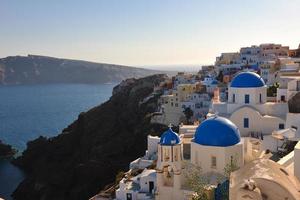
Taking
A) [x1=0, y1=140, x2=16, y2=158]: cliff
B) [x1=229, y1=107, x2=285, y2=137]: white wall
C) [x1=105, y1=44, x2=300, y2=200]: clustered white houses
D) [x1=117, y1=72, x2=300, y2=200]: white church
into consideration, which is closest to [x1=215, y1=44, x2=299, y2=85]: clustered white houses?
[x1=105, y1=44, x2=300, y2=200]: clustered white houses

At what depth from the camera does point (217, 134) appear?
17047 mm

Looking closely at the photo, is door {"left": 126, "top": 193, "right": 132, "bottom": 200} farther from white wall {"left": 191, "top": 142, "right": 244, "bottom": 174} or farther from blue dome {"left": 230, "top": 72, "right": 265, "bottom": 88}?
blue dome {"left": 230, "top": 72, "right": 265, "bottom": 88}

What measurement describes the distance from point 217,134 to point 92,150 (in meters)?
32.9

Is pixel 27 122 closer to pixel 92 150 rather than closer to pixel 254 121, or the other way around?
pixel 92 150

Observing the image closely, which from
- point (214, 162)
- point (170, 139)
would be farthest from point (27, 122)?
point (214, 162)

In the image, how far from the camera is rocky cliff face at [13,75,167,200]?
42.6m

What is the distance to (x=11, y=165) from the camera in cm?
5878

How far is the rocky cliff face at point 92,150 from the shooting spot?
42594 millimetres

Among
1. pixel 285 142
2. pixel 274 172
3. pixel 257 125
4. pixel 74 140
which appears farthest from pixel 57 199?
pixel 274 172

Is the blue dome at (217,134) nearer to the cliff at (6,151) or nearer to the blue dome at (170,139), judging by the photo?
the blue dome at (170,139)

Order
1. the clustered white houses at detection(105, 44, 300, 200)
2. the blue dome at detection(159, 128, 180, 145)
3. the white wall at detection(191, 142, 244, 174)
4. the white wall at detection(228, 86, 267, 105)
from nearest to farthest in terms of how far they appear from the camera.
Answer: the clustered white houses at detection(105, 44, 300, 200)
the white wall at detection(191, 142, 244, 174)
the blue dome at detection(159, 128, 180, 145)
the white wall at detection(228, 86, 267, 105)

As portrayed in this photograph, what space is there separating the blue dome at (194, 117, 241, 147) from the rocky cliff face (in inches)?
941

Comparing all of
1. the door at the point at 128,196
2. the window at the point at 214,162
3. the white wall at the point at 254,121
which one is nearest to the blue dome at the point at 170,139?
the window at the point at 214,162

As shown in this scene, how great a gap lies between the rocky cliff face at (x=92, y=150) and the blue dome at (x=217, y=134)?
2389 cm
